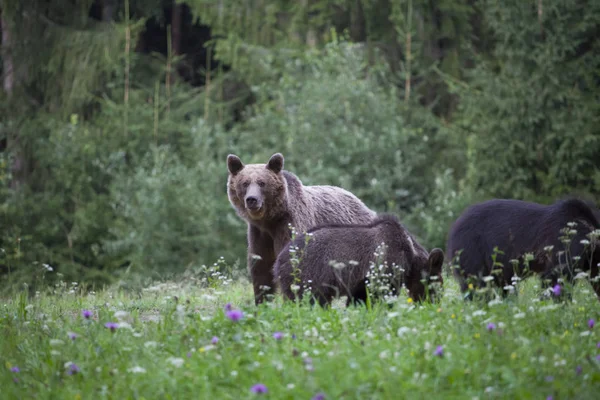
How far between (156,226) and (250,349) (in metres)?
18.4

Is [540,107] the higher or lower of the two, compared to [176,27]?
lower

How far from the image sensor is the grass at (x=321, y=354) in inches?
193

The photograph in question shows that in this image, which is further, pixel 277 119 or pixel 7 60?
pixel 7 60

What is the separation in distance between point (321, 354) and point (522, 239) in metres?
2.67

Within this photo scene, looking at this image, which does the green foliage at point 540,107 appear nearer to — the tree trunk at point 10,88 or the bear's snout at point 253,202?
the bear's snout at point 253,202

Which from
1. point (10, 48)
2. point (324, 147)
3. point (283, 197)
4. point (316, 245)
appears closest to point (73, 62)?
point (10, 48)

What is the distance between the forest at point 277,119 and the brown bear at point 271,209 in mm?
10418

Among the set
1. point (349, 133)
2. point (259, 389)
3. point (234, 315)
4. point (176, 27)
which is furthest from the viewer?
point (176, 27)

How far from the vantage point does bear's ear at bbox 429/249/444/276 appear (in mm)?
7609

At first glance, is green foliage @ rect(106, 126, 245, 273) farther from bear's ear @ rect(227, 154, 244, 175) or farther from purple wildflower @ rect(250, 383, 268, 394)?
purple wildflower @ rect(250, 383, 268, 394)

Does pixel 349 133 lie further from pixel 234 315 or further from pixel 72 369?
pixel 72 369

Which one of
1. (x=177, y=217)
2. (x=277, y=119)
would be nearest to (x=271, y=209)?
(x=177, y=217)

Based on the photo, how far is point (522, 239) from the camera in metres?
7.42

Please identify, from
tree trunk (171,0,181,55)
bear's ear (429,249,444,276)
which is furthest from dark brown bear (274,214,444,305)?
tree trunk (171,0,181,55)
